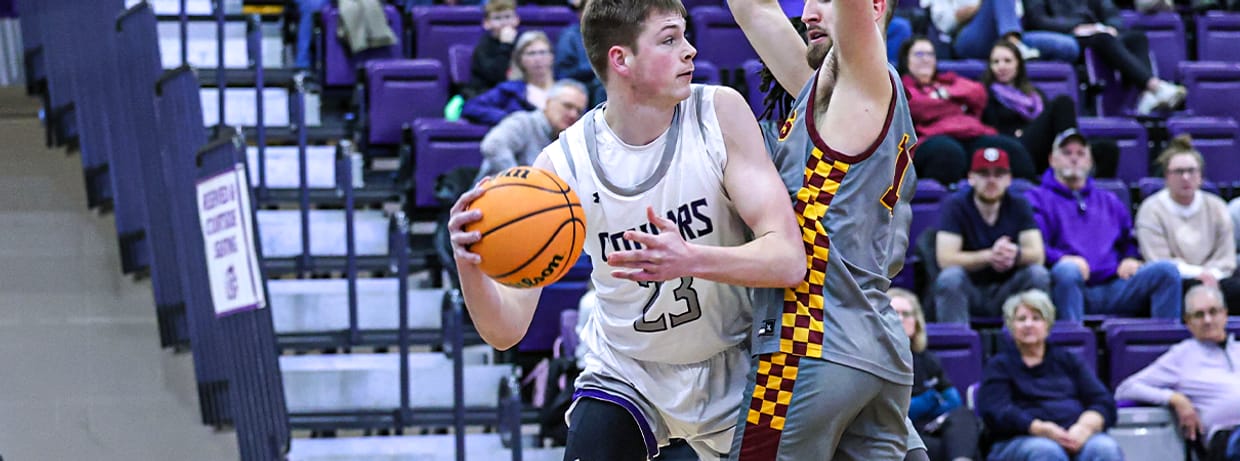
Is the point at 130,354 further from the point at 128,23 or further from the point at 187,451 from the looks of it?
the point at 128,23

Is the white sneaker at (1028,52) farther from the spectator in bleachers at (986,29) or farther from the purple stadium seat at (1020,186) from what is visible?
the purple stadium seat at (1020,186)

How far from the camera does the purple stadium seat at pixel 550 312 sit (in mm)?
8336

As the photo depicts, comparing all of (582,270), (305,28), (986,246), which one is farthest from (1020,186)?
(305,28)

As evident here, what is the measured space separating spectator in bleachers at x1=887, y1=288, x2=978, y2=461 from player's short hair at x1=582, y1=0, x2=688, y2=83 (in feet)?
12.8

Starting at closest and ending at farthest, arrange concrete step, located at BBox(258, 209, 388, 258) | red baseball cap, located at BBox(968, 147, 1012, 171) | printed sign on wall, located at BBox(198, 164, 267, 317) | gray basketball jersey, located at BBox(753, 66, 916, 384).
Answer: gray basketball jersey, located at BBox(753, 66, 916, 384), printed sign on wall, located at BBox(198, 164, 267, 317), red baseball cap, located at BBox(968, 147, 1012, 171), concrete step, located at BBox(258, 209, 388, 258)

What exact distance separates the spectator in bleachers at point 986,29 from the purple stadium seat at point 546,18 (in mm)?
2508

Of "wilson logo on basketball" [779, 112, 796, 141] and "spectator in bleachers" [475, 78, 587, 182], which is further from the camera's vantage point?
"spectator in bleachers" [475, 78, 587, 182]

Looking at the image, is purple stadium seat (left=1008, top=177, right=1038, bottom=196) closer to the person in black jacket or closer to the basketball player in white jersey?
the person in black jacket

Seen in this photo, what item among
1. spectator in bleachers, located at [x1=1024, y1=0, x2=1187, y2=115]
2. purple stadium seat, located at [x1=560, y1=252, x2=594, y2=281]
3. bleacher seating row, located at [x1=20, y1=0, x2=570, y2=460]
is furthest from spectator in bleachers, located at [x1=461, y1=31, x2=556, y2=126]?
spectator in bleachers, located at [x1=1024, y1=0, x2=1187, y2=115]

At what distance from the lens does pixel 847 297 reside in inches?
149

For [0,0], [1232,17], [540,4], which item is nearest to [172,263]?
[0,0]

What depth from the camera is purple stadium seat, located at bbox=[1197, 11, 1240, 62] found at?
11.9m

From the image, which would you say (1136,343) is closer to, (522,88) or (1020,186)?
(1020,186)

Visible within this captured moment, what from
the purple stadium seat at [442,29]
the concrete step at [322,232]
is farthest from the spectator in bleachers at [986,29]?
the concrete step at [322,232]
